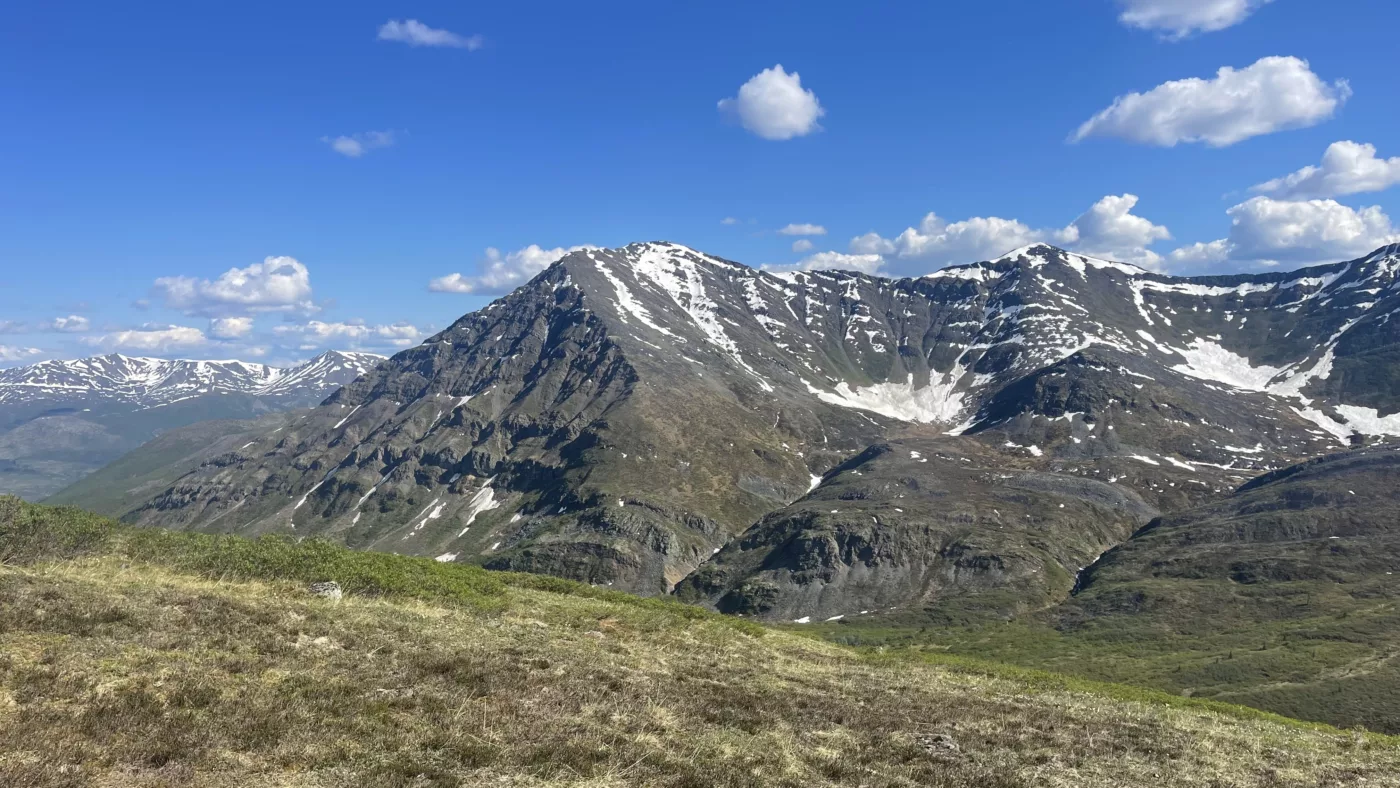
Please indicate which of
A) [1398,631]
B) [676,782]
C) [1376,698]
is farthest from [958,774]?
[1398,631]

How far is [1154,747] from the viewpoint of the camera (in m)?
23.1

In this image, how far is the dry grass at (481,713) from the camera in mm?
15539

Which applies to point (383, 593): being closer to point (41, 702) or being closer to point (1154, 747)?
point (41, 702)

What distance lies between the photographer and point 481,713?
63.3ft

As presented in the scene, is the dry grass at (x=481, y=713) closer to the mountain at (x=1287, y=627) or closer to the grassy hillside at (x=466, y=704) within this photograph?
the grassy hillside at (x=466, y=704)

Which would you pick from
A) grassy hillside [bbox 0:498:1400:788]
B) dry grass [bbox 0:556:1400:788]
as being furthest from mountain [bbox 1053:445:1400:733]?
dry grass [bbox 0:556:1400:788]

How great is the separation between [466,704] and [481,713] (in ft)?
2.59

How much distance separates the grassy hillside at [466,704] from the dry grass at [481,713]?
3.5 inches

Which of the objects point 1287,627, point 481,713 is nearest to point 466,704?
point 481,713

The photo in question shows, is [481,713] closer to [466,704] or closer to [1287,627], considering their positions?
[466,704]

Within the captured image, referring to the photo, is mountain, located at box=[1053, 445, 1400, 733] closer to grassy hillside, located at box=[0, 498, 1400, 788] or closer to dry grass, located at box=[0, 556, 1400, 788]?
grassy hillside, located at box=[0, 498, 1400, 788]

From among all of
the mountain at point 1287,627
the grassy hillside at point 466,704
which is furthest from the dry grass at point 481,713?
the mountain at point 1287,627

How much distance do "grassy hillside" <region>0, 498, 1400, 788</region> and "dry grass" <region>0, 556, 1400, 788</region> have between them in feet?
0.29

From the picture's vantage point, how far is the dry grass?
15539 mm
